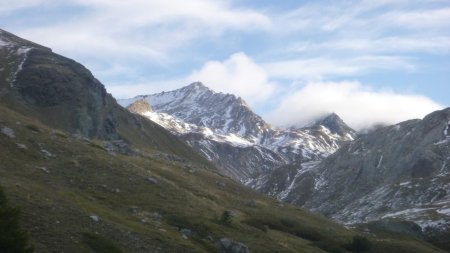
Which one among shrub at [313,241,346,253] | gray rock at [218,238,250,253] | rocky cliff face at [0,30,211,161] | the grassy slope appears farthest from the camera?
rocky cliff face at [0,30,211,161]

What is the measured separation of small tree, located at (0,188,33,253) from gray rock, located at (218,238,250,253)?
2857cm

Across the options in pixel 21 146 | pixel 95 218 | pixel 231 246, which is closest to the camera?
pixel 95 218

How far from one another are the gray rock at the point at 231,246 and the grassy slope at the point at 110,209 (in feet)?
4.16

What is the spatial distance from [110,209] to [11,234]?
2633 cm

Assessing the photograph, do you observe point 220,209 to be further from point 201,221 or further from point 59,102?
point 59,102

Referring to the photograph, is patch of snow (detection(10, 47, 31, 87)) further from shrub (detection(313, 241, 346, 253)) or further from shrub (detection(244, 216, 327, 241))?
shrub (detection(313, 241, 346, 253))

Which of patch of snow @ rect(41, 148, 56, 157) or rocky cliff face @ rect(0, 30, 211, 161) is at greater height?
rocky cliff face @ rect(0, 30, 211, 161)

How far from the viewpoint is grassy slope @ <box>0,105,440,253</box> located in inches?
1791

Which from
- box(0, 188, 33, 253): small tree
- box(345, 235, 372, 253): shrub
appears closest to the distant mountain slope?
box(345, 235, 372, 253): shrub

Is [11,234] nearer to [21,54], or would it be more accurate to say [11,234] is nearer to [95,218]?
[95,218]

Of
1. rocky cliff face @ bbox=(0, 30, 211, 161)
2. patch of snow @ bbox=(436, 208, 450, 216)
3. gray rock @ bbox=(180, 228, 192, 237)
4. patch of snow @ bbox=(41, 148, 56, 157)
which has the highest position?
rocky cliff face @ bbox=(0, 30, 211, 161)

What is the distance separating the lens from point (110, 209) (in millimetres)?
59156

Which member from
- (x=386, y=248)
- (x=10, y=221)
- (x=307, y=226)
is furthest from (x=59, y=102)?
(x=10, y=221)

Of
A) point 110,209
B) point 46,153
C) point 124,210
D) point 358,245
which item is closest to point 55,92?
point 46,153
